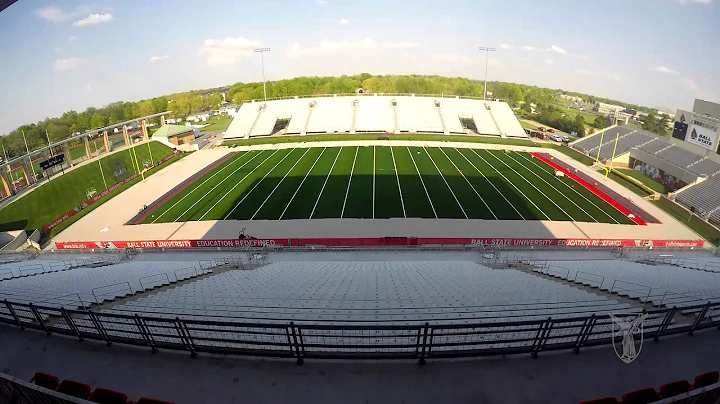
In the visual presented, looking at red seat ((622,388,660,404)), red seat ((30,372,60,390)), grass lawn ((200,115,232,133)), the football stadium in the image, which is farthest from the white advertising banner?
grass lawn ((200,115,232,133))

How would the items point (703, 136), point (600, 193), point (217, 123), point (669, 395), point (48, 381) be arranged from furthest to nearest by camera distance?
point (217, 123), point (703, 136), point (600, 193), point (48, 381), point (669, 395)

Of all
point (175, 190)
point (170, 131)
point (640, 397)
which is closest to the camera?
point (640, 397)

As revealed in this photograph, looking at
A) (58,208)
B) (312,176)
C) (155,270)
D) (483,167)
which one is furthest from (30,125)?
(483,167)

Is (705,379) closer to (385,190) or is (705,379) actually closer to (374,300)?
(374,300)

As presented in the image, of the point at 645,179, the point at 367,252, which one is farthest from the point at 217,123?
the point at 645,179

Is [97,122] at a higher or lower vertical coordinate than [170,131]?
higher

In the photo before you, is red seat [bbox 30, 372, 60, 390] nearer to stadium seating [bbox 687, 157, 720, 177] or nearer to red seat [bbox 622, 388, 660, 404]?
red seat [bbox 622, 388, 660, 404]

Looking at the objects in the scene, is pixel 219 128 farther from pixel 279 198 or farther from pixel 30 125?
pixel 279 198
